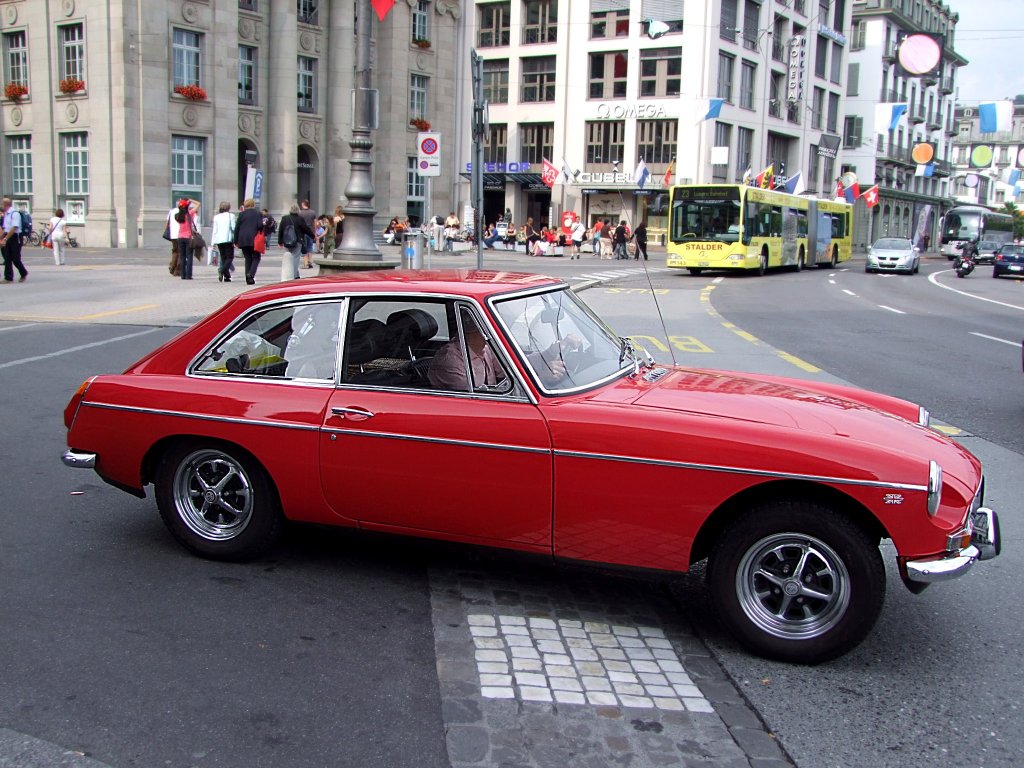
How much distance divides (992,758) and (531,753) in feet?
4.80

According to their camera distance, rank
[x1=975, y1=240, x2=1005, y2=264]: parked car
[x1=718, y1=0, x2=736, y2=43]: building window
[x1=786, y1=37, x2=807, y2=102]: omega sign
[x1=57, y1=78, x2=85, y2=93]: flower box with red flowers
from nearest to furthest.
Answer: [x1=57, y1=78, x2=85, y2=93]: flower box with red flowers < [x1=975, y1=240, x2=1005, y2=264]: parked car < [x1=718, y1=0, x2=736, y2=43]: building window < [x1=786, y1=37, x2=807, y2=102]: omega sign

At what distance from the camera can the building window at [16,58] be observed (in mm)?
35406

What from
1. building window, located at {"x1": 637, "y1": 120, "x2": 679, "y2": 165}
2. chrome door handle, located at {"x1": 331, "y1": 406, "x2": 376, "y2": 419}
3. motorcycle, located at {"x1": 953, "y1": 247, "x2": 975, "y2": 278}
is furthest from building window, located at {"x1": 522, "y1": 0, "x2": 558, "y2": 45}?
chrome door handle, located at {"x1": 331, "y1": 406, "x2": 376, "y2": 419}

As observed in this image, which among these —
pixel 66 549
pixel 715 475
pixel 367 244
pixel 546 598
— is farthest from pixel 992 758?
pixel 367 244

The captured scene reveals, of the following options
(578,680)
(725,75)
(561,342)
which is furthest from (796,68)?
(578,680)

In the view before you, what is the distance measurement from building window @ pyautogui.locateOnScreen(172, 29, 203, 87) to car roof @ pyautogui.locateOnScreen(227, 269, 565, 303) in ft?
108

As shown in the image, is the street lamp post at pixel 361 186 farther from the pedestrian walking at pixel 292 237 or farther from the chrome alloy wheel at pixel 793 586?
the chrome alloy wheel at pixel 793 586

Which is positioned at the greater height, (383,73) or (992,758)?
(383,73)

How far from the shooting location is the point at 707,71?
174ft

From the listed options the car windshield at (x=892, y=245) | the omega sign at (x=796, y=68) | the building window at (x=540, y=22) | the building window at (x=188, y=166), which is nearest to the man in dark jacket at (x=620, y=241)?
the car windshield at (x=892, y=245)

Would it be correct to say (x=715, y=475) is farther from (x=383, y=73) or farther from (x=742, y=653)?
(x=383, y=73)

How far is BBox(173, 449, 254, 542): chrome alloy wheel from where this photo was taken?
468cm

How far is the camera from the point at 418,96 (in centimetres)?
4738

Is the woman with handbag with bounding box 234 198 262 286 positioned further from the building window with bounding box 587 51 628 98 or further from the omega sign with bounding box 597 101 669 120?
Result: the building window with bounding box 587 51 628 98
